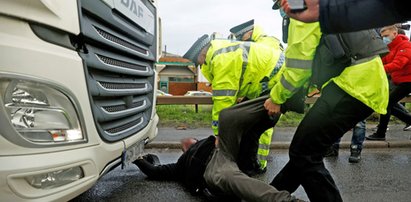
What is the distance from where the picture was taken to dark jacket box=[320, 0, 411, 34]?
3.67 ft

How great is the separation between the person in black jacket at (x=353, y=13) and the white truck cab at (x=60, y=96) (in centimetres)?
115

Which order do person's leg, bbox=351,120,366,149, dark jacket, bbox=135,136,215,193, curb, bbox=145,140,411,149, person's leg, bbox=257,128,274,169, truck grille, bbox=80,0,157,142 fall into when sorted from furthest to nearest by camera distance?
1. curb, bbox=145,140,411,149
2. person's leg, bbox=351,120,366,149
3. person's leg, bbox=257,128,274,169
4. dark jacket, bbox=135,136,215,193
5. truck grille, bbox=80,0,157,142

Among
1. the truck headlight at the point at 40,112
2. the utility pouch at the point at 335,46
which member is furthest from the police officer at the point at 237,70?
the truck headlight at the point at 40,112

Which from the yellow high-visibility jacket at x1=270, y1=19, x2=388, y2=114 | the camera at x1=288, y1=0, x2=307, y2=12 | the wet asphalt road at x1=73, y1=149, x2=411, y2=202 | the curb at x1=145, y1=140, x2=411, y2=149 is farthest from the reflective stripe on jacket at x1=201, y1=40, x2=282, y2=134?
the curb at x1=145, y1=140, x2=411, y2=149

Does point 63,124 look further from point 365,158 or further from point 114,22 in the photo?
point 365,158

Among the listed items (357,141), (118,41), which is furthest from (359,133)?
(118,41)

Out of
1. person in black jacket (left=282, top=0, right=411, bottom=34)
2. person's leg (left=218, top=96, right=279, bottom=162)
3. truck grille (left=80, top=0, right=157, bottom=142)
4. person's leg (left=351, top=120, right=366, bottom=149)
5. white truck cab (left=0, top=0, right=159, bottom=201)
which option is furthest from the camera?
person's leg (left=351, top=120, right=366, bottom=149)

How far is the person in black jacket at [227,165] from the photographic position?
225 cm

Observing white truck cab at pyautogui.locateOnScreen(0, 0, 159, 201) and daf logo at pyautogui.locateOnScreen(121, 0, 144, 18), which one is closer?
white truck cab at pyautogui.locateOnScreen(0, 0, 159, 201)

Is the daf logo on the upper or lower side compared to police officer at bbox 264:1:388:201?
upper

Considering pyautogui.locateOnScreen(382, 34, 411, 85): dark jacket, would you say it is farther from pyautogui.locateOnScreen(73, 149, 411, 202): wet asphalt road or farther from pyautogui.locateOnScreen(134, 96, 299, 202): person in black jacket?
pyautogui.locateOnScreen(134, 96, 299, 202): person in black jacket

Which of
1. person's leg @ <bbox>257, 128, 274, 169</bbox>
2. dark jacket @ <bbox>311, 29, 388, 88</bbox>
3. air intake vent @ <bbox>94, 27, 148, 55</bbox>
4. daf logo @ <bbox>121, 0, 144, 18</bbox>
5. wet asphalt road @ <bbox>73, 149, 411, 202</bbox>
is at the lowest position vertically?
wet asphalt road @ <bbox>73, 149, 411, 202</bbox>

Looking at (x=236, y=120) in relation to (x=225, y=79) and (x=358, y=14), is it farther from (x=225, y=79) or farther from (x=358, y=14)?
(x=358, y=14)

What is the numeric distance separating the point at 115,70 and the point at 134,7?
615mm
